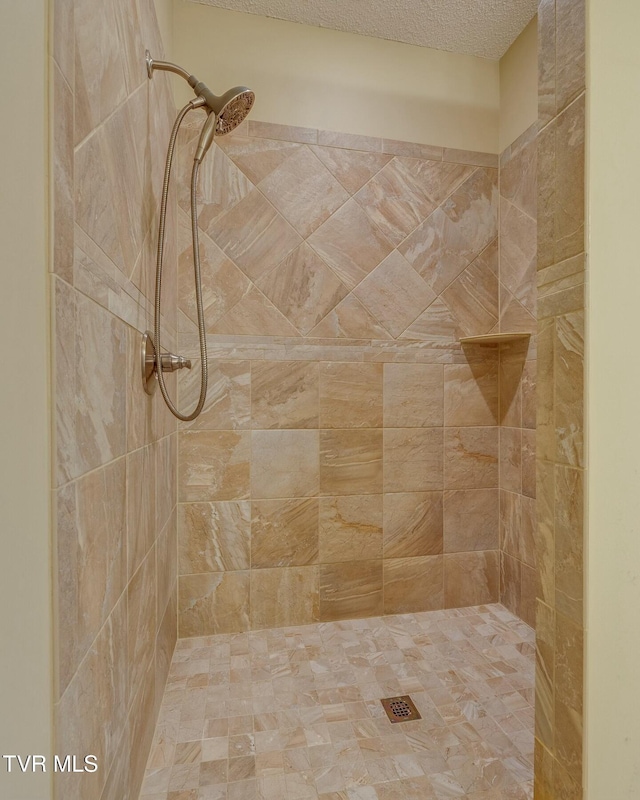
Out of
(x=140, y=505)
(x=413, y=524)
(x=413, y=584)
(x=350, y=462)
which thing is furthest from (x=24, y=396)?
(x=413, y=584)

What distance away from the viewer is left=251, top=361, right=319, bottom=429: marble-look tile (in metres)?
1.77

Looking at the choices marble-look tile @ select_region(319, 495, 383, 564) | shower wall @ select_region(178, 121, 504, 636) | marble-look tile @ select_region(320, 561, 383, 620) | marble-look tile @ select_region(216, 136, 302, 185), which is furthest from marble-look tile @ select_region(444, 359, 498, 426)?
marble-look tile @ select_region(216, 136, 302, 185)

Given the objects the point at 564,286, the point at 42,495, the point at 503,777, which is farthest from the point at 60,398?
the point at 503,777

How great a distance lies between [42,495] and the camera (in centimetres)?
55

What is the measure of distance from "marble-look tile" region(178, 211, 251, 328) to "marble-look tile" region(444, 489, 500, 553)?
1291 millimetres

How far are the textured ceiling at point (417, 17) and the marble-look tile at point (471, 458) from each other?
1731 mm

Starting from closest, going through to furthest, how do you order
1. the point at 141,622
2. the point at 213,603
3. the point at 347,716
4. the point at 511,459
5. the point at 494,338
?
the point at 141,622, the point at 347,716, the point at 213,603, the point at 494,338, the point at 511,459

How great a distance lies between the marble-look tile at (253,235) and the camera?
1735 millimetres

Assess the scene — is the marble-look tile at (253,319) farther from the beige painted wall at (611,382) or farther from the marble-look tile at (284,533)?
the beige painted wall at (611,382)

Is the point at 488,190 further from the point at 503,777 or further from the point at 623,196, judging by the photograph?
the point at 503,777

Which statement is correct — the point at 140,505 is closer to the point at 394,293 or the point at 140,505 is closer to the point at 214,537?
the point at 214,537

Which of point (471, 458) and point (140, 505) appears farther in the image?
point (471, 458)

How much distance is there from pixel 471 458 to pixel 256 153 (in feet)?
5.34

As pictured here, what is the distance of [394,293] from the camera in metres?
1.89
